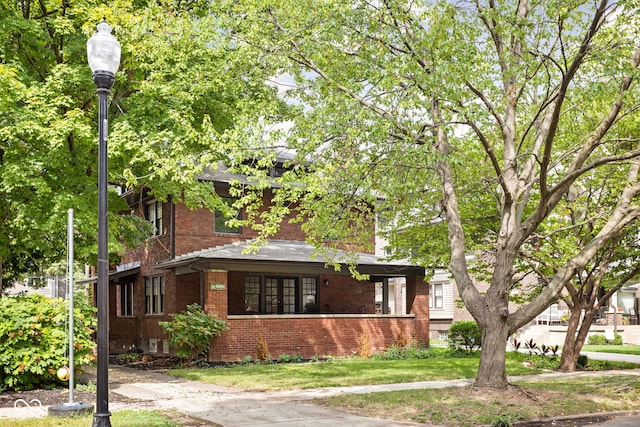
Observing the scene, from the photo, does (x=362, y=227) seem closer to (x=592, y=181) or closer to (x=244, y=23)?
(x=244, y=23)

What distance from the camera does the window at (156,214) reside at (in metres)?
29.1

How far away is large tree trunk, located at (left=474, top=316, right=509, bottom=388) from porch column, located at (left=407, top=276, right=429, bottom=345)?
14.7 m

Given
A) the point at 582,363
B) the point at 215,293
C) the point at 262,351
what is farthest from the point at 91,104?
the point at 582,363

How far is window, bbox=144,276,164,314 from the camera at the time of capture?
96.8ft

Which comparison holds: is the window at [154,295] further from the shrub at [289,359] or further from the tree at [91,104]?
the tree at [91,104]

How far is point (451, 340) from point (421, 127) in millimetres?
14865

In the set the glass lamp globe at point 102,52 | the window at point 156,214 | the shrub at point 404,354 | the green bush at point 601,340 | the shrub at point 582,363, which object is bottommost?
the green bush at point 601,340

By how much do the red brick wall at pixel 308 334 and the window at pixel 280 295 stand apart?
108 inches

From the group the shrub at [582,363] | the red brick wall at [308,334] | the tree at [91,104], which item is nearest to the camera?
the tree at [91,104]

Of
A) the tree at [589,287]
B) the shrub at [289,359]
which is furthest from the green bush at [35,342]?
the tree at [589,287]

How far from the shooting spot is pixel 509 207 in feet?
49.0

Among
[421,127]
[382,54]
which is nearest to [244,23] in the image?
[382,54]

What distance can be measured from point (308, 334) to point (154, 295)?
24.7ft

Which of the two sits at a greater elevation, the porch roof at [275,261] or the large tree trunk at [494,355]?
the porch roof at [275,261]
